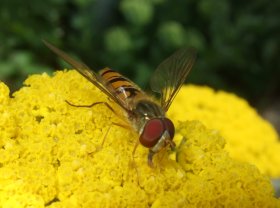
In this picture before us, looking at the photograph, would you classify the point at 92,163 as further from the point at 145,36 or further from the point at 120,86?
the point at 145,36

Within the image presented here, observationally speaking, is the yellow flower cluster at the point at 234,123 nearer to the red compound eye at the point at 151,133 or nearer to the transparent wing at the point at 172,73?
the transparent wing at the point at 172,73

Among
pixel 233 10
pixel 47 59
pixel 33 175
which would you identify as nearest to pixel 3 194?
pixel 33 175

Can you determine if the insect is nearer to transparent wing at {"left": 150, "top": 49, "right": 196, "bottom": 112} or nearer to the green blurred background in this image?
transparent wing at {"left": 150, "top": 49, "right": 196, "bottom": 112}

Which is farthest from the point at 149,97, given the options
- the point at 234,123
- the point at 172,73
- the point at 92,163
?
the point at 234,123

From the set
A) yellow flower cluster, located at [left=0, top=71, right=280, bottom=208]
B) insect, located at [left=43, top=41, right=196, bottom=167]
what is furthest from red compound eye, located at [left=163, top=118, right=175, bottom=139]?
yellow flower cluster, located at [left=0, top=71, right=280, bottom=208]

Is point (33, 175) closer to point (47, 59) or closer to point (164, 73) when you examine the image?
point (164, 73)

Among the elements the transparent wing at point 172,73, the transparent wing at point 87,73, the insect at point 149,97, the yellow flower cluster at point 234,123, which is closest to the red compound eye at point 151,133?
the insect at point 149,97

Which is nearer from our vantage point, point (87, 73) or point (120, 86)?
point (87, 73)
